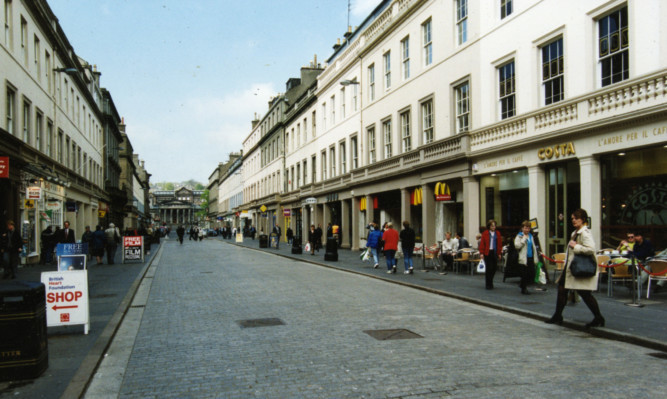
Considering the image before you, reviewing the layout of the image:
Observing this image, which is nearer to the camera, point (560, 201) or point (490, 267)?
point (490, 267)

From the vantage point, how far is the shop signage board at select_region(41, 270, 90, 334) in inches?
313

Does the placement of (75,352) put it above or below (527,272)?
below

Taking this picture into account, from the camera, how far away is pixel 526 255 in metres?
12.8

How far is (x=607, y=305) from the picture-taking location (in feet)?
35.5

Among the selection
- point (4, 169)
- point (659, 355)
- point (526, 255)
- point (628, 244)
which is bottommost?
point (659, 355)

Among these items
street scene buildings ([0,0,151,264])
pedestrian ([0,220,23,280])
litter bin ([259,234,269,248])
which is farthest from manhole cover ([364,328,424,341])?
litter bin ([259,234,269,248])

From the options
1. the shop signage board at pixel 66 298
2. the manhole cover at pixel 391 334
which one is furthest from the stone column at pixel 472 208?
the shop signage board at pixel 66 298

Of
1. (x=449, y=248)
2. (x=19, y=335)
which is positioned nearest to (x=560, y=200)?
(x=449, y=248)

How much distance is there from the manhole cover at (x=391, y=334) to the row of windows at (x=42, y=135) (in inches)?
756

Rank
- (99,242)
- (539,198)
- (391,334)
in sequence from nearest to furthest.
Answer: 1. (391,334)
2. (539,198)
3. (99,242)

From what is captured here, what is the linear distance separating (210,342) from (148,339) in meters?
1.04

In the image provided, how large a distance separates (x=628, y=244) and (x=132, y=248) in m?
20.3

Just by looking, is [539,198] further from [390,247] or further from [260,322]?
[260,322]

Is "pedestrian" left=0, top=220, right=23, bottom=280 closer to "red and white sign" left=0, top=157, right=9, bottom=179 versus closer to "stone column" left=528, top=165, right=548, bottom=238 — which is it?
"red and white sign" left=0, top=157, right=9, bottom=179
